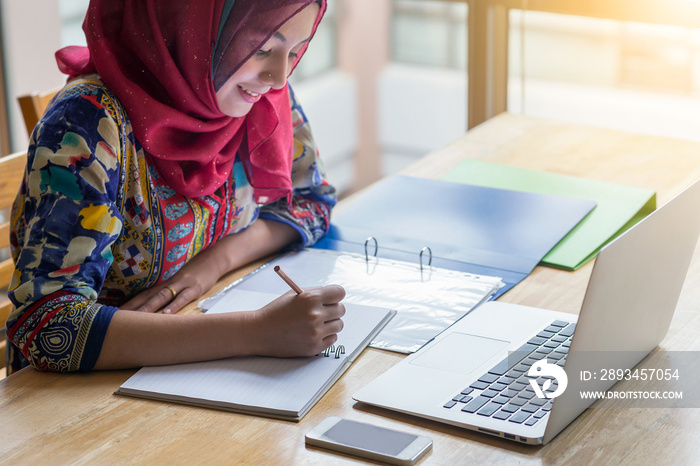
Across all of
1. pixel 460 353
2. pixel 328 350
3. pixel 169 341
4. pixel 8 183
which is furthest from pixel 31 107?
pixel 460 353

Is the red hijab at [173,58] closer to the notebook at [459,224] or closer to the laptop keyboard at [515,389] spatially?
the notebook at [459,224]

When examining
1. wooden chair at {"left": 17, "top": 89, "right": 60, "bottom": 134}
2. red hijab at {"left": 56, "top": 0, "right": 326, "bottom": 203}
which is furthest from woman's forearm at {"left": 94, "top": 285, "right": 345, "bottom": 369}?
wooden chair at {"left": 17, "top": 89, "right": 60, "bottom": 134}

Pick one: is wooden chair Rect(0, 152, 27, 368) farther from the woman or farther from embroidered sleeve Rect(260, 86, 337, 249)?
embroidered sleeve Rect(260, 86, 337, 249)

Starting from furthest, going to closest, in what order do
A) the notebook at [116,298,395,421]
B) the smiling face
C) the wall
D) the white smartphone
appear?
the wall, the smiling face, the notebook at [116,298,395,421], the white smartphone

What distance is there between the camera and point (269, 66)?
4.17 ft

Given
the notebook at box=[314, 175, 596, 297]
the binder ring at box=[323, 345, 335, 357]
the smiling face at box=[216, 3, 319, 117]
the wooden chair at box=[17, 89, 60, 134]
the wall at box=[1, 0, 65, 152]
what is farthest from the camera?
the wall at box=[1, 0, 65, 152]

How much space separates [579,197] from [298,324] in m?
0.74

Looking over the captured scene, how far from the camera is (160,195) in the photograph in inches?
50.1

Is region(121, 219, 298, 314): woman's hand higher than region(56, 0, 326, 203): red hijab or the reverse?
the reverse

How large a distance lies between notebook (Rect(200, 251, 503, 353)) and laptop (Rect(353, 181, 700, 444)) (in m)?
0.04

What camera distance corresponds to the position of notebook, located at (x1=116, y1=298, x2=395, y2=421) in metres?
1.01

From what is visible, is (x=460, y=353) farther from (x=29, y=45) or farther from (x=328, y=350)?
(x=29, y=45)

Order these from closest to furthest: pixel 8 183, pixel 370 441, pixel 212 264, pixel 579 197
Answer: pixel 370 441, pixel 212 264, pixel 8 183, pixel 579 197

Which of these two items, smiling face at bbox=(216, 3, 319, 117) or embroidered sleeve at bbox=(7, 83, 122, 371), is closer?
embroidered sleeve at bbox=(7, 83, 122, 371)
